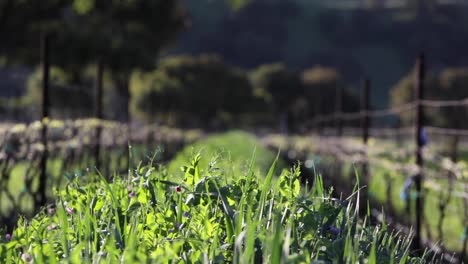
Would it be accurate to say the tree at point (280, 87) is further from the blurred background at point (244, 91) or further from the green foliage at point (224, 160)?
the green foliage at point (224, 160)

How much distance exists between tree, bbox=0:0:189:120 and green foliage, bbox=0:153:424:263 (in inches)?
1194

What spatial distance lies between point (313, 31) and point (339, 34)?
11.3m

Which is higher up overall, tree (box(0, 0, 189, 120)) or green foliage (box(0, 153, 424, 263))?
tree (box(0, 0, 189, 120))

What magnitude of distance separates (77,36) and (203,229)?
3320 cm

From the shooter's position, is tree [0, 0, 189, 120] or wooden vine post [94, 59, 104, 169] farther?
tree [0, 0, 189, 120]

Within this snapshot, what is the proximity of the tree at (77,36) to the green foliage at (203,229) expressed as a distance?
99.5 ft

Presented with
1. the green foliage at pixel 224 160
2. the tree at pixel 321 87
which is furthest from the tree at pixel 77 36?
the tree at pixel 321 87

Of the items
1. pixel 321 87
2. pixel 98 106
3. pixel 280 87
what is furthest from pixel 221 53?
pixel 98 106

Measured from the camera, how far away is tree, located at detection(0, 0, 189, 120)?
3441 cm

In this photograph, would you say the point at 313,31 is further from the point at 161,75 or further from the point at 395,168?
the point at 395,168

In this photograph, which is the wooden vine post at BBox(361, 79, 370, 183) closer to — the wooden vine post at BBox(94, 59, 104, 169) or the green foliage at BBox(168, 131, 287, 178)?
the green foliage at BBox(168, 131, 287, 178)

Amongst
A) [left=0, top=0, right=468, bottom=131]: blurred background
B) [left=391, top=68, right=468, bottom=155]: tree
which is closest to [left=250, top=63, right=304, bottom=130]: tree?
[left=0, top=0, right=468, bottom=131]: blurred background

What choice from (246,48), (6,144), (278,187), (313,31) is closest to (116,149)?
(6,144)

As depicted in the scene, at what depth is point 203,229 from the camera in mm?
3086
